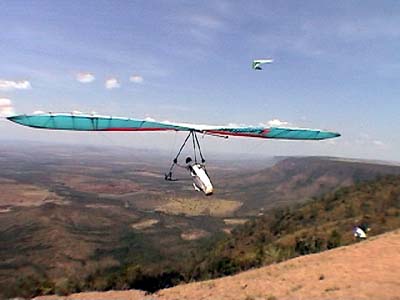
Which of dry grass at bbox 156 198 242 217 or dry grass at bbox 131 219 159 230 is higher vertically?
dry grass at bbox 131 219 159 230

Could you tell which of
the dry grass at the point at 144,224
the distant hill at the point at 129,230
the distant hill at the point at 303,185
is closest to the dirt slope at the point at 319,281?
the distant hill at the point at 129,230

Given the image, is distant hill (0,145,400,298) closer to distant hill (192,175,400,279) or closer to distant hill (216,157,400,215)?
distant hill (192,175,400,279)

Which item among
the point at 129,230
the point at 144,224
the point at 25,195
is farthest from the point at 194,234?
the point at 25,195

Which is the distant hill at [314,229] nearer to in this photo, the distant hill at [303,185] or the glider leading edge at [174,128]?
the glider leading edge at [174,128]

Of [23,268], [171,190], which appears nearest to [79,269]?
[23,268]

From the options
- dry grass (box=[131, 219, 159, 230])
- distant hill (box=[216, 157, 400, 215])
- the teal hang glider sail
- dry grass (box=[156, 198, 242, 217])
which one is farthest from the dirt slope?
distant hill (box=[216, 157, 400, 215])

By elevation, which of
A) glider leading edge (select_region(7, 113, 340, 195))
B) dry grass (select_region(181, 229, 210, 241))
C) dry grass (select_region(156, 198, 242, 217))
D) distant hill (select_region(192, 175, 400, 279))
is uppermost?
glider leading edge (select_region(7, 113, 340, 195))

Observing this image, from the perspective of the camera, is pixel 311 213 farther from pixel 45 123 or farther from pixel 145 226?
pixel 145 226
